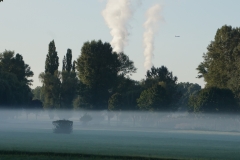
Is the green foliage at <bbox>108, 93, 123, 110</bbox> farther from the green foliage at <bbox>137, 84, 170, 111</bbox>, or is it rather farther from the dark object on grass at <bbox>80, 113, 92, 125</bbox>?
the dark object on grass at <bbox>80, 113, 92, 125</bbox>

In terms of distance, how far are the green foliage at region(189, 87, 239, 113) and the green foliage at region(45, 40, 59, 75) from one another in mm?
39489

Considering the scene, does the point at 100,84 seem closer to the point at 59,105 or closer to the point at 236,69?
the point at 59,105

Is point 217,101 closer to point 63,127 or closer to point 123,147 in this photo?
point 63,127

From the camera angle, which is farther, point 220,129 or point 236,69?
point 236,69

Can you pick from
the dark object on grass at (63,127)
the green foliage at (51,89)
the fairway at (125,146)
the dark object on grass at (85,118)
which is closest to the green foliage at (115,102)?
the dark object on grass at (85,118)

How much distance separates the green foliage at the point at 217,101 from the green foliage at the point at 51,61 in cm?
3949

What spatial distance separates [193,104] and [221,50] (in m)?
13.2

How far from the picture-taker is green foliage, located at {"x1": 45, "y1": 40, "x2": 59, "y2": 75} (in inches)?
4790

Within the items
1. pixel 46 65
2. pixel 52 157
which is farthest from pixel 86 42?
pixel 52 157

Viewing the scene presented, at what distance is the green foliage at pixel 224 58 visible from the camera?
100250mm

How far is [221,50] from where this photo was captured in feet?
342

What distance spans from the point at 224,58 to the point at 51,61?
123 feet

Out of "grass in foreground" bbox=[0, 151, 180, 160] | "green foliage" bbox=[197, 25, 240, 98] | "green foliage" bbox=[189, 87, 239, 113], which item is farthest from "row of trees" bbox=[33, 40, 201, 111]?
"grass in foreground" bbox=[0, 151, 180, 160]

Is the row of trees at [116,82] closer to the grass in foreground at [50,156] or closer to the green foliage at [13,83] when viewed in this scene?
the green foliage at [13,83]
